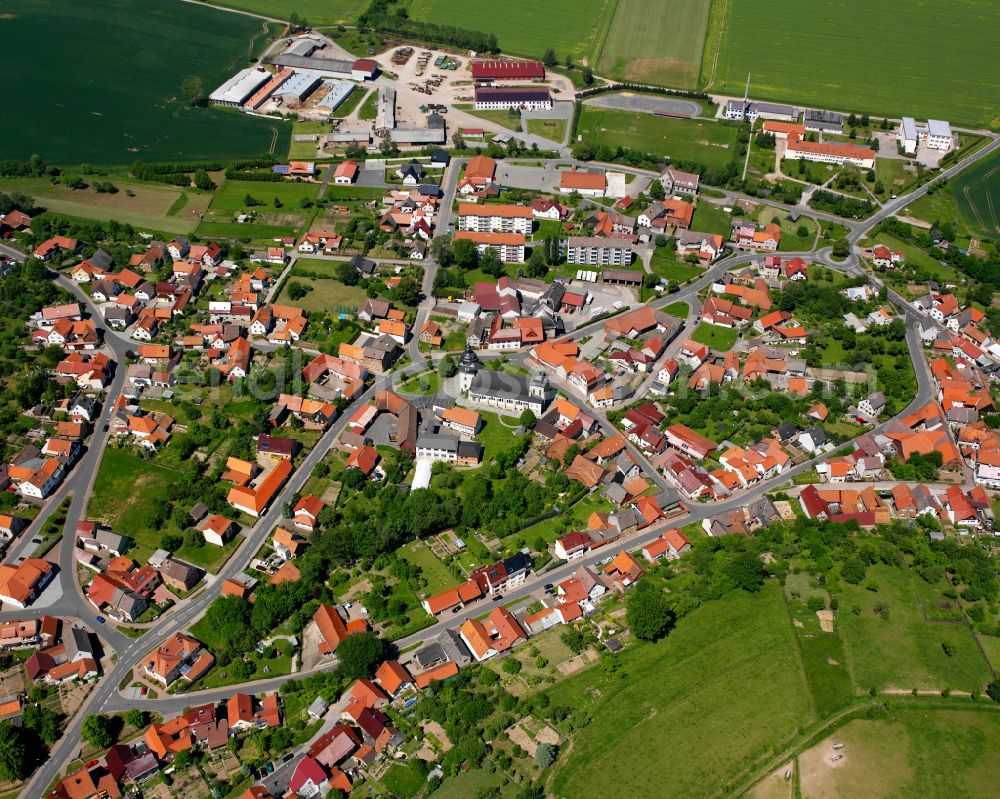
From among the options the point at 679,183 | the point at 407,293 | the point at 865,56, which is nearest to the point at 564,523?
the point at 407,293

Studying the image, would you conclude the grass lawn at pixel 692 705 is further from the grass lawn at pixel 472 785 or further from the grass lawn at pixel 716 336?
the grass lawn at pixel 716 336

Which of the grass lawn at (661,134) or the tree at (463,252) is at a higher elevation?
the grass lawn at (661,134)

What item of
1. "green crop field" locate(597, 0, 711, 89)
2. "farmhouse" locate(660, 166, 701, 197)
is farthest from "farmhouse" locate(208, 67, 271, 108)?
"farmhouse" locate(660, 166, 701, 197)

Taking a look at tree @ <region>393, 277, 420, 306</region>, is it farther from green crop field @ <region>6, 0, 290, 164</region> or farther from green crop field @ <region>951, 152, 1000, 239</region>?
green crop field @ <region>951, 152, 1000, 239</region>

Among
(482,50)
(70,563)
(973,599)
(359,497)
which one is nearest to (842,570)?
(973,599)

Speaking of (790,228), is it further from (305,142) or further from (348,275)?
(305,142)

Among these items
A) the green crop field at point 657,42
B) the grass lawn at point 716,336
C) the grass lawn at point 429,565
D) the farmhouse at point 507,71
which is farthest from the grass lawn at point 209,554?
the green crop field at point 657,42
